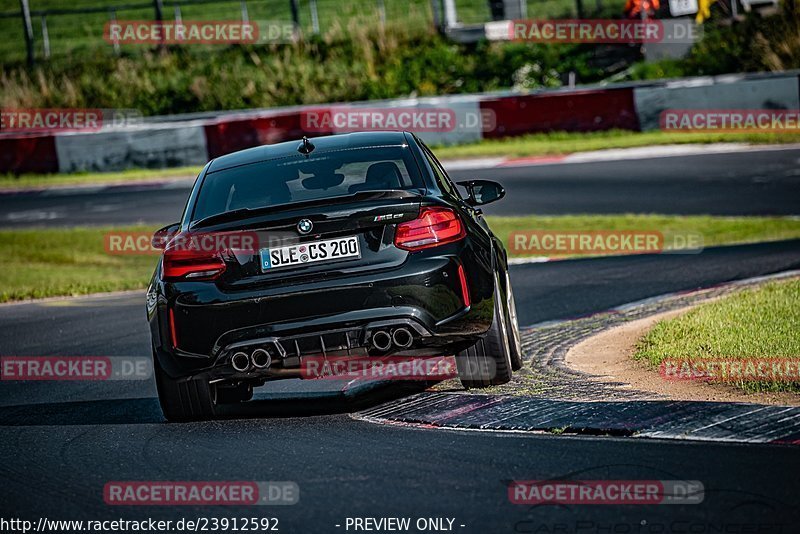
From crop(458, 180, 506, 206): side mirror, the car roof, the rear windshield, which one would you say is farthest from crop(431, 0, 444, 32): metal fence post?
the rear windshield

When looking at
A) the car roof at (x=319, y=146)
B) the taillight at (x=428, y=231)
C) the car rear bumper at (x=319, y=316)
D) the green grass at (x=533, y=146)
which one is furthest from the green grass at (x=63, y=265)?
the taillight at (x=428, y=231)

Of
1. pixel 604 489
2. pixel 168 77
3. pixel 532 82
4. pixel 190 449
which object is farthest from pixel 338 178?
pixel 168 77

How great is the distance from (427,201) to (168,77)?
3005 cm

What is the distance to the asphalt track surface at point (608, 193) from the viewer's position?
17.9 m

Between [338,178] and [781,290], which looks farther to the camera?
[781,290]

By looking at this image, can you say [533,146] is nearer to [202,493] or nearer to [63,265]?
[63,265]

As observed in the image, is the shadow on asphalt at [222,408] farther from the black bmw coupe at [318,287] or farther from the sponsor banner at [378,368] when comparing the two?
the black bmw coupe at [318,287]

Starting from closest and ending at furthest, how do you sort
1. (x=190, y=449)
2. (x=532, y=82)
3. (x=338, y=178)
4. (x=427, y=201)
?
(x=190, y=449) < (x=427, y=201) < (x=338, y=178) < (x=532, y=82)

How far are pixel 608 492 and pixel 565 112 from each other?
21262 millimetres

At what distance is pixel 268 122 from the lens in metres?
26.5

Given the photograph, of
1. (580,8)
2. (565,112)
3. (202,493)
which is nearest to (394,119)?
(565,112)

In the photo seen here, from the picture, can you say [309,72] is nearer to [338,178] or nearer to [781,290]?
[781,290]

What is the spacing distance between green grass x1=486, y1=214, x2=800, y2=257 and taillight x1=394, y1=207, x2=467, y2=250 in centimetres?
899

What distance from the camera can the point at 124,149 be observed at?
27750 millimetres
